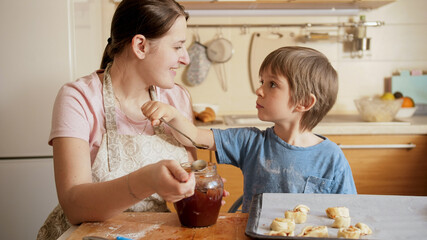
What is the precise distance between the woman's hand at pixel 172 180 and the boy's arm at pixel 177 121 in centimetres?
32

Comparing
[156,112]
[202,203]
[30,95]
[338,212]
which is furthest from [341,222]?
[30,95]

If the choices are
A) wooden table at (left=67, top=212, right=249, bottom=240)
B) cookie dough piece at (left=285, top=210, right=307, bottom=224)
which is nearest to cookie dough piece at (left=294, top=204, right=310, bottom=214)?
cookie dough piece at (left=285, top=210, right=307, bottom=224)

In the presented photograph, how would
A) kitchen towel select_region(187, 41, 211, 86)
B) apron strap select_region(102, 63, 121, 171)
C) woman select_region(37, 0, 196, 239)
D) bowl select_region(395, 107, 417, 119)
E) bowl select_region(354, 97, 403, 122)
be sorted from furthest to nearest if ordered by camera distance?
kitchen towel select_region(187, 41, 211, 86) → bowl select_region(395, 107, 417, 119) → bowl select_region(354, 97, 403, 122) → apron strap select_region(102, 63, 121, 171) → woman select_region(37, 0, 196, 239)

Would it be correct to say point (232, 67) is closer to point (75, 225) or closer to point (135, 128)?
point (135, 128)

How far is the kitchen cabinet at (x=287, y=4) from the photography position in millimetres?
2812

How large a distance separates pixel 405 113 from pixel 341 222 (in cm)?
205

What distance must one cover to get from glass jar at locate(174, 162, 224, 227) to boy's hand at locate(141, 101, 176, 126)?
0.27 metres

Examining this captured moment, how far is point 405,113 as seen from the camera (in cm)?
279

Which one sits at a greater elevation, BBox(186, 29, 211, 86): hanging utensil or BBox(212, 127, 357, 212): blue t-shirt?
BBox(186, 29, 211, 86): hanging utensil

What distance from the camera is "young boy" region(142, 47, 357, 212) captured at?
1.38m

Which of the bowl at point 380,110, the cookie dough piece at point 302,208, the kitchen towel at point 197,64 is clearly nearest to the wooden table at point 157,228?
the cookie dough piece at point 302,208

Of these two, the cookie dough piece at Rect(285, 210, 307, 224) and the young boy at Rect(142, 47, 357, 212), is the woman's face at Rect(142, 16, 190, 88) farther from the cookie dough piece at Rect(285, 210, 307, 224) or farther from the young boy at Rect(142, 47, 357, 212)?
the cookie dough piece at Rect(285, 210, 307, 224)

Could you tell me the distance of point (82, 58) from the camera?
2.35 m

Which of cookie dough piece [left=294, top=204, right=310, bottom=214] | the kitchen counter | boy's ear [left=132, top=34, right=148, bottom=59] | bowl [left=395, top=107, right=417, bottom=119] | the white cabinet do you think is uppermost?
boy's ear [left=132, top=34, right=148, bottom=59]
